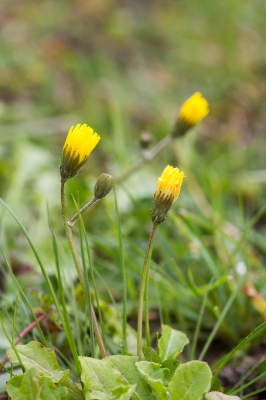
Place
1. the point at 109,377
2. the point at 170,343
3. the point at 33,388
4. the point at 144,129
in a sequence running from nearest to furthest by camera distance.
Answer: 1. the point at 33,388
2. the point at 109,377
3. the point at 170,343
4. the point at 144,129

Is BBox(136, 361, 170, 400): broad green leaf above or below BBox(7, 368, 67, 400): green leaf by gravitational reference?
below

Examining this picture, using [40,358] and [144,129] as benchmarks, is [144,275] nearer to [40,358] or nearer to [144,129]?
[40,358]

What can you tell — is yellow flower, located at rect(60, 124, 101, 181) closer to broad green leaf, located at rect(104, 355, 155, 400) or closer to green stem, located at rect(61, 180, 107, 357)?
green stem, located at rect(61, 180, 107, 357)

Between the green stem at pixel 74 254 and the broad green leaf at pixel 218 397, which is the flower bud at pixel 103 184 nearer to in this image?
the green stem at pixel 74 254

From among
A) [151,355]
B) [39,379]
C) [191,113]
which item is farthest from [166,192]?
[191,113]

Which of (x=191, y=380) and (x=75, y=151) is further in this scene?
(x=75, y=151)

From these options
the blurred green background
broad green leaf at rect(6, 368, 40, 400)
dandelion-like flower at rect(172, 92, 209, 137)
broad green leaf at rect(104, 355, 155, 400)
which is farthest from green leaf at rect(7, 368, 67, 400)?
dandelion-like flower at rect(172, 92, 209, 137)

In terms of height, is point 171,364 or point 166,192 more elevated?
point 166,192
